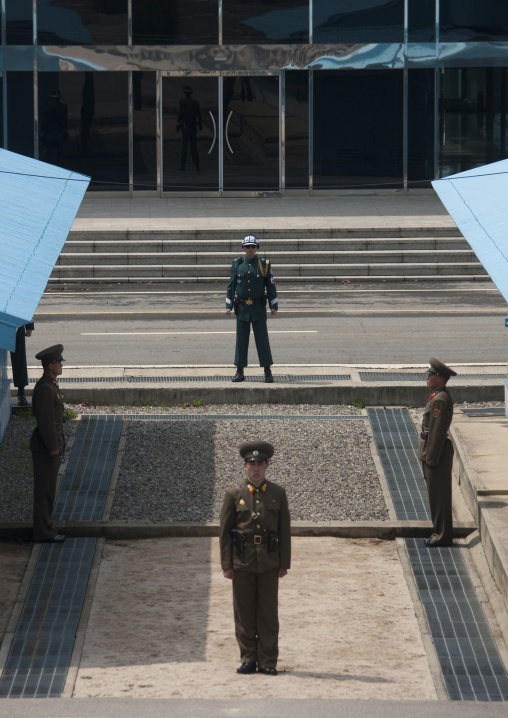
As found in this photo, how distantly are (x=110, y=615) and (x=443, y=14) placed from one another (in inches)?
897

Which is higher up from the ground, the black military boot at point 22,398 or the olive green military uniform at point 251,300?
the olive green military uniform at point 251,300

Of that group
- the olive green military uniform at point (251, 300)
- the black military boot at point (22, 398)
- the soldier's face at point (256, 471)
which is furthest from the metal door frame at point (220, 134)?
the soldier's face at point (256, 471)

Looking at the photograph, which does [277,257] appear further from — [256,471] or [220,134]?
[256,471]

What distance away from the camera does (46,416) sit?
10.5m

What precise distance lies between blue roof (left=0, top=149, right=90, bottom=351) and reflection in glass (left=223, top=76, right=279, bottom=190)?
1457 centimetres

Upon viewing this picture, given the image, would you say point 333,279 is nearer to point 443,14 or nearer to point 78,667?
point 443,14

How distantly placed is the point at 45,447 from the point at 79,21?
20.2 m

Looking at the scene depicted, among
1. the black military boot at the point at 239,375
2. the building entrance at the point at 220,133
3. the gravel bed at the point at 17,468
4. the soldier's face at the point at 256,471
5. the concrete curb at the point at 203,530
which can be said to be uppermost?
the building entrance at the point at 220,133

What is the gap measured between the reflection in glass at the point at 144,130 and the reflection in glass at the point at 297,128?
3.23 meters

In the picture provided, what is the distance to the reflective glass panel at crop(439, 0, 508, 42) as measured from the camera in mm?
28656

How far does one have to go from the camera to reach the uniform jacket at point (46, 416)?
10.5 metres

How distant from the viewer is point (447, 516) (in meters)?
10.6

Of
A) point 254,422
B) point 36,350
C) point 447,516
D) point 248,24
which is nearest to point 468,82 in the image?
point 248,24

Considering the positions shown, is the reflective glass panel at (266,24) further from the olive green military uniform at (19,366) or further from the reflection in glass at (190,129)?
the olive green military uniform at (19,366)
